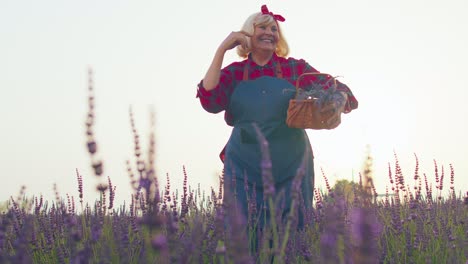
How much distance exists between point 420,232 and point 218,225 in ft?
5.57

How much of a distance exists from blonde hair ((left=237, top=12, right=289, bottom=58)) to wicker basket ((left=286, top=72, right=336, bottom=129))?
90 cm

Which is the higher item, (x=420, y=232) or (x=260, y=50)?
(x=260, y=50)

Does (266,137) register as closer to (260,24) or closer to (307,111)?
(307,111)

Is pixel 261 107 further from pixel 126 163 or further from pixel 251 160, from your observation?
pixel 126 163

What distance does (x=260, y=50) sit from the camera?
4.72 m

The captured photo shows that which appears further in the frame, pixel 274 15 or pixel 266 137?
pixel 274 15

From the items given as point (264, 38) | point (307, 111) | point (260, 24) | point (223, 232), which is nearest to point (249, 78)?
point (264, 38)

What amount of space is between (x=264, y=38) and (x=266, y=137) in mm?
832

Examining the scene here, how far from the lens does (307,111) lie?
3951 mm

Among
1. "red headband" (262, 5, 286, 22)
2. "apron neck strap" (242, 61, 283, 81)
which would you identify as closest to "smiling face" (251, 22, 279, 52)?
"apron neck strap" (242, 61, 283, 81)

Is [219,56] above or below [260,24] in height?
below

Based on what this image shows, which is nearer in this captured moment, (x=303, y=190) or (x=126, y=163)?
(x=126, y=163)

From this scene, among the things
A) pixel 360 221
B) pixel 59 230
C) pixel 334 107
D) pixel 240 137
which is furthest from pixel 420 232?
pixel 360 221

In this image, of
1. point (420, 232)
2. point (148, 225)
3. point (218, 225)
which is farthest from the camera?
point (420, 232)
